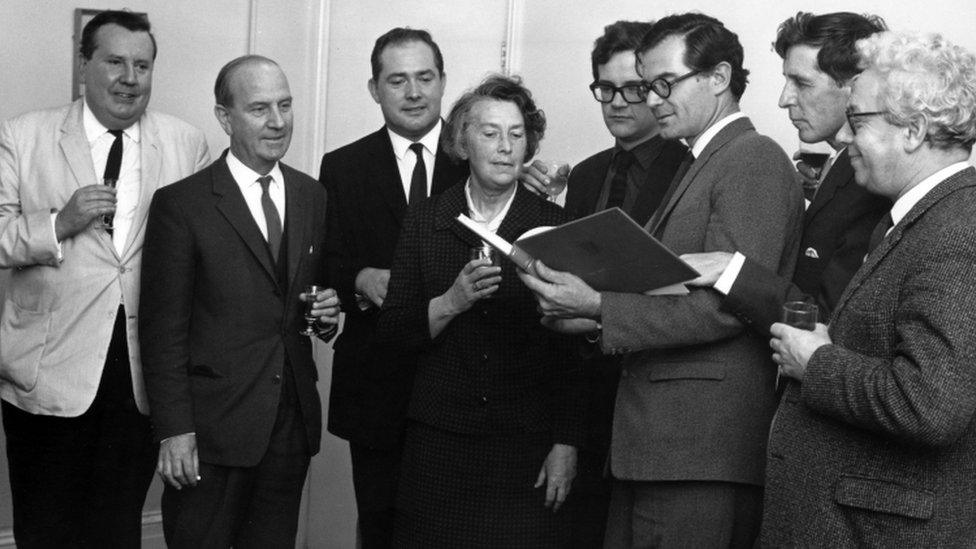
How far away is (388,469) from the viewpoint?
11.1ft

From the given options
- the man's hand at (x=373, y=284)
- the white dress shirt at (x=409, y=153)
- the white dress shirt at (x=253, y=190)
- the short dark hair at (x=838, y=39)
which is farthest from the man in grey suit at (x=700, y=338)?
the white dress shirt at (x=409, y=153)

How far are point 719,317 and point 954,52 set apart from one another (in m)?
0.70

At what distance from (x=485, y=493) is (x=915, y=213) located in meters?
1.37

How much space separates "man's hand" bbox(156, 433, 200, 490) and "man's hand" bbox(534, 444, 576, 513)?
35.1 inches

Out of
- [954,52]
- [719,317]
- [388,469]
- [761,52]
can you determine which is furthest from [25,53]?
[954,52]

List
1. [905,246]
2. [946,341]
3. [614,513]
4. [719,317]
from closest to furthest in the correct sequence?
[946,341] < [905,246] < [719,317] < [614,513]

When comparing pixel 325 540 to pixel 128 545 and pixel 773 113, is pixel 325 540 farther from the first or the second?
pixel 773 113

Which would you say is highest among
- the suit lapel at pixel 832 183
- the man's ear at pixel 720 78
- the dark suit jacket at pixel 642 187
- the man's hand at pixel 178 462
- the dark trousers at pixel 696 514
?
the man's ear at pixel 720 78

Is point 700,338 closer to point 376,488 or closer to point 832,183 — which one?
point 832,183

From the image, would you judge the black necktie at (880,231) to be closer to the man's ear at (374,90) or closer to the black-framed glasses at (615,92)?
the black-framed glasses at (615,92)

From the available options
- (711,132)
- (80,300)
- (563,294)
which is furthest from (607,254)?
(80,300)

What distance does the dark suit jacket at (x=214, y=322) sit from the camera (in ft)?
9.91

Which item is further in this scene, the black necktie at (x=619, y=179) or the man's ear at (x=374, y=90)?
the man's ear at (x=374, y=90)

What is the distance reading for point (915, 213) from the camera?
2.00m
